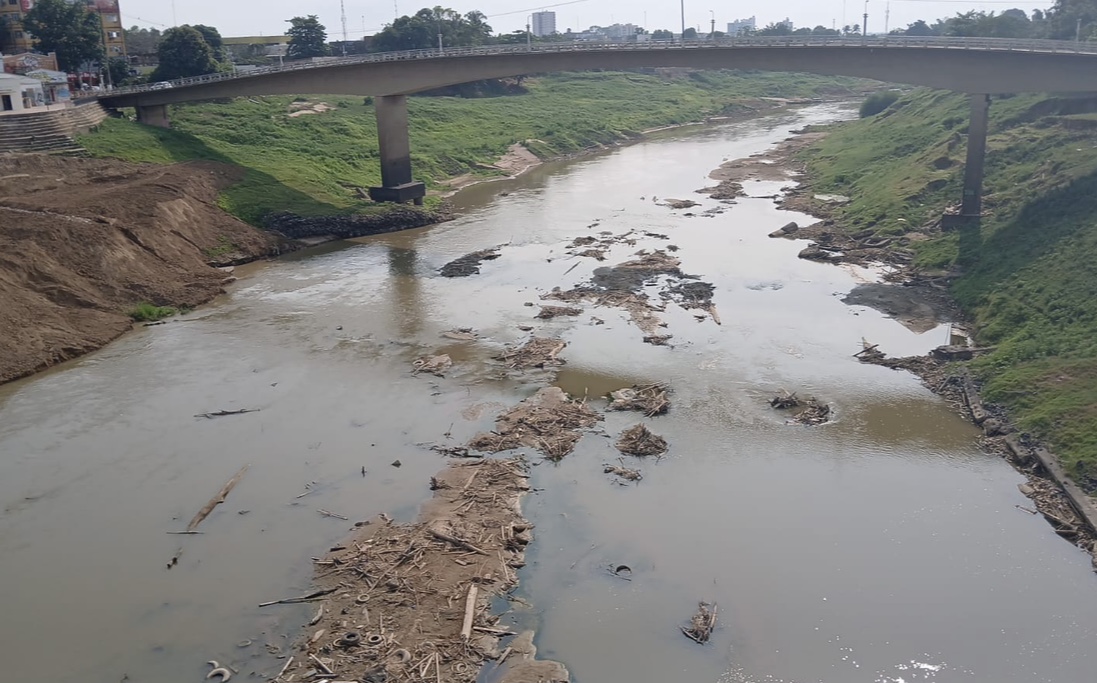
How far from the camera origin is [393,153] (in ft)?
179

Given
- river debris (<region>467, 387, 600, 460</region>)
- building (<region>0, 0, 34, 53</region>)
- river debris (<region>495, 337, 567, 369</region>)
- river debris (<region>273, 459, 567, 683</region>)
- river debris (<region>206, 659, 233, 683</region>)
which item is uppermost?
building (<region>0, 0, 34, 53</region>)

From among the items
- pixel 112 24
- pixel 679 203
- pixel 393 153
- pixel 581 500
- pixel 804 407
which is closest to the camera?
pixel 581 500

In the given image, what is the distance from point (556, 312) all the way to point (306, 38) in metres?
75.4

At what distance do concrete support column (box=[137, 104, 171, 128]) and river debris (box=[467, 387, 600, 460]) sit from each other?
1751 inches

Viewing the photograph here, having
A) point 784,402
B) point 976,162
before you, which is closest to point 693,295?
point 784,402

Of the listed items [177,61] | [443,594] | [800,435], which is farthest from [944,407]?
[177,61]

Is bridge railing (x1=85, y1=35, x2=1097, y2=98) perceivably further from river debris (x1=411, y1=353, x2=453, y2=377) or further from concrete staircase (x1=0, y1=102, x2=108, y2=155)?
river debris (x1=411, y1=353, x2=453, y2=377)

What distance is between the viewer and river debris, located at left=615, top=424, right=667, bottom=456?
2341 centimetres

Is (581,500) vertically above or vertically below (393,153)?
below

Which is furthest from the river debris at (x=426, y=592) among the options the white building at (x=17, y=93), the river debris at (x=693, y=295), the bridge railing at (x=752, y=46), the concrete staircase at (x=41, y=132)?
the white building at (x=17, y=93)

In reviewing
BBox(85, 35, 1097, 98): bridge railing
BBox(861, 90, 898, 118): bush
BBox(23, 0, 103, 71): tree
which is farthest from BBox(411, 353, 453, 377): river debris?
BBox(861, 90, 898, 118): bush

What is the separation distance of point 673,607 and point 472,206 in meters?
43.1

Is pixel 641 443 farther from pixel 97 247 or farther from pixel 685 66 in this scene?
pixel 685 66

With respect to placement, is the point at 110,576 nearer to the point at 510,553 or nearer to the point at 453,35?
the point at 510,553
